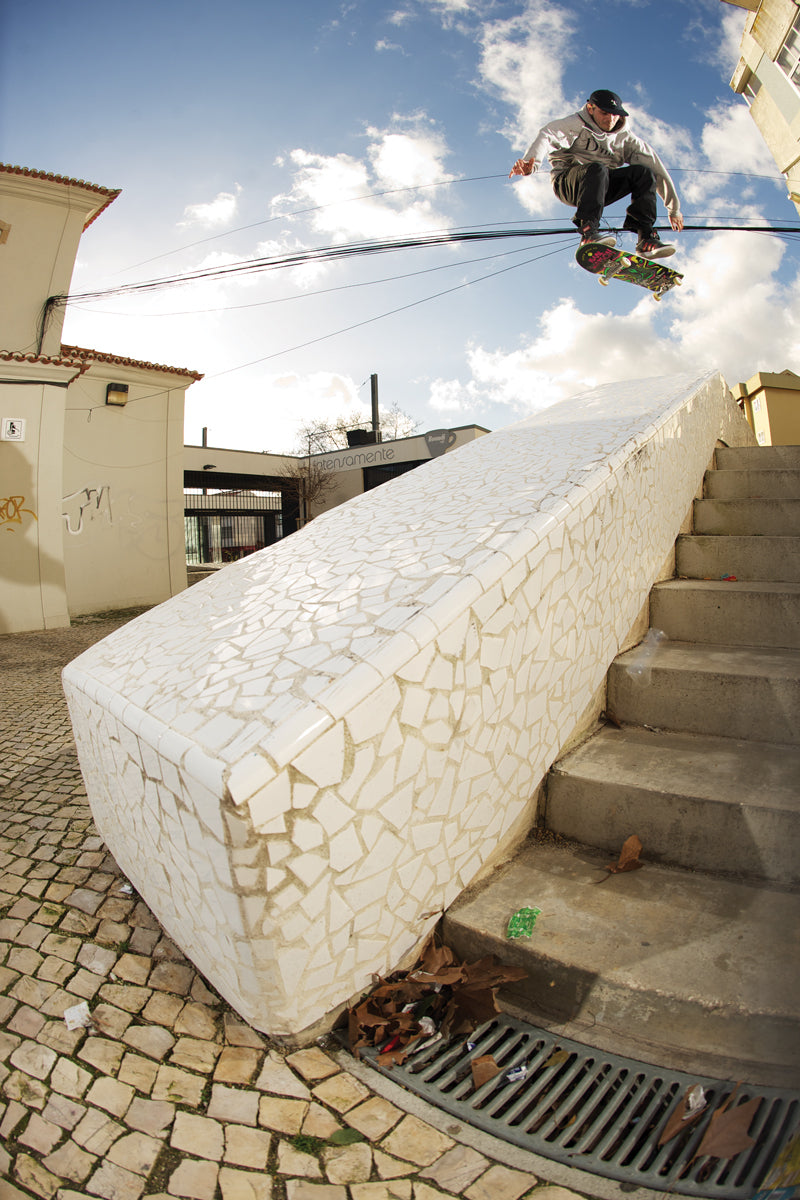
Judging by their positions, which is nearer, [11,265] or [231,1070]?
[231,1070]

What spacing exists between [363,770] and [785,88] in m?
18.0

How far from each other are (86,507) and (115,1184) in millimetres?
11972

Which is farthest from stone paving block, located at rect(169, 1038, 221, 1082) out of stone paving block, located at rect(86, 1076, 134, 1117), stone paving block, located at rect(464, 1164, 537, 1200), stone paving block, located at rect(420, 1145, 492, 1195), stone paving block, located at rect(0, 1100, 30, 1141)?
stone paving block, located at rect(464, 1164, 537, 1200)

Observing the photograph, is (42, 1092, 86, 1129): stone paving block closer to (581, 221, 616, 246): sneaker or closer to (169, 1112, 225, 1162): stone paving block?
(169, 1112, 225, 1162): stone paving block

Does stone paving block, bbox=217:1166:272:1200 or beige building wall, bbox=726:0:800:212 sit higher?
beige building wall, bbox=726:0:800:212

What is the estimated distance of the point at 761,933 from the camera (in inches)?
62.6

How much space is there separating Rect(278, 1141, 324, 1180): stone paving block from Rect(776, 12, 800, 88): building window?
18249 mm

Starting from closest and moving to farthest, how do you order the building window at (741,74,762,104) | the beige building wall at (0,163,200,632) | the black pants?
the black pants, the beige building wall at (0,163,200,632), the building window at (741,74,762,104)

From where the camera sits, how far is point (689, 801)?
1918 mm

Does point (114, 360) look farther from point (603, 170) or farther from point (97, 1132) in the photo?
point (97, 1132)

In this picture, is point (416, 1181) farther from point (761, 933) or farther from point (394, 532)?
point (394, 532)

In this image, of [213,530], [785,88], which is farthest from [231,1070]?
[213,530]

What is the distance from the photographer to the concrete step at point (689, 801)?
1.81 meters

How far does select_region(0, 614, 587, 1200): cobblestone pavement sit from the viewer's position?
1199 millimetres
